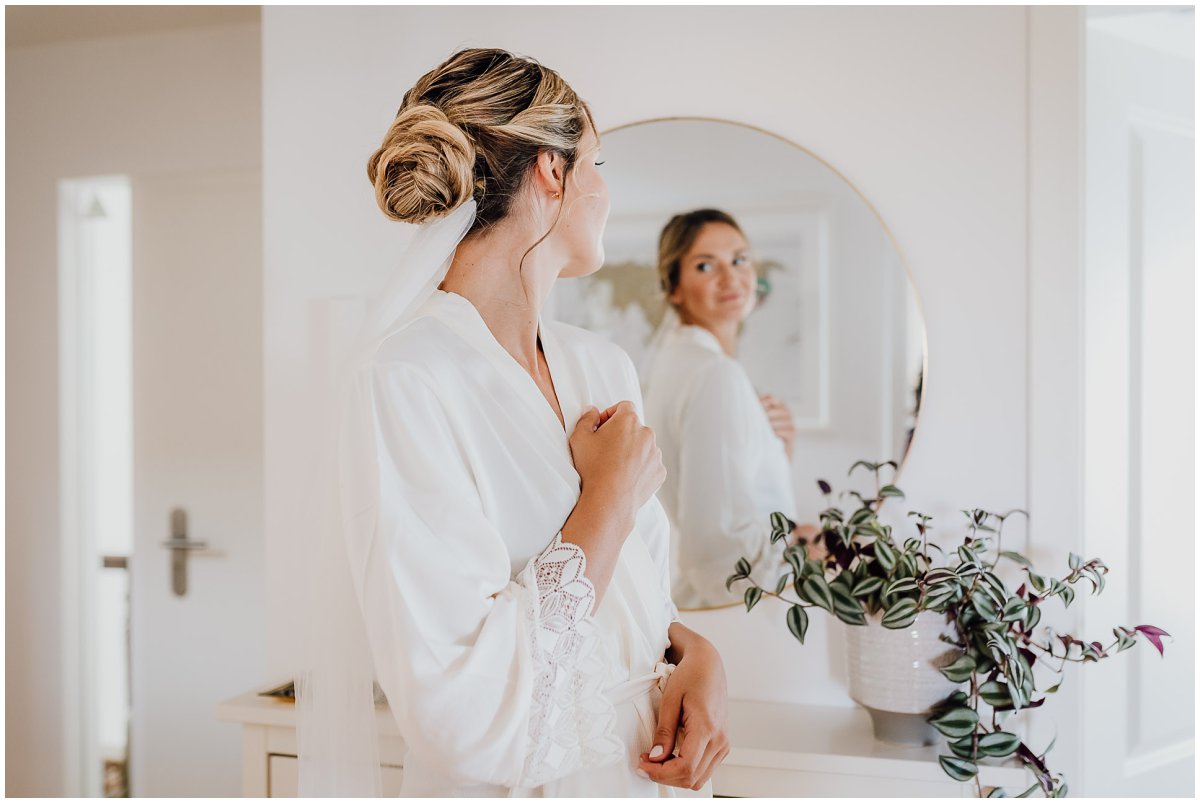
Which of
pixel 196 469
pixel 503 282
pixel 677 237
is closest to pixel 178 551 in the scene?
pixel 196 469

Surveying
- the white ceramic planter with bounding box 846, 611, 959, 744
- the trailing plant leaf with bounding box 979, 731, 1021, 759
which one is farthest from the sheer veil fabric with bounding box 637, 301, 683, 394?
the trailing plant leaf with bounding box 979, 731, 1021, 759

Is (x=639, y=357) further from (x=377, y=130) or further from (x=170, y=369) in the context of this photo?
(x=170, y=369)

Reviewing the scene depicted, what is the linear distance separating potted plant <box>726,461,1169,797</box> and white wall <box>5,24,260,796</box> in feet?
7.13

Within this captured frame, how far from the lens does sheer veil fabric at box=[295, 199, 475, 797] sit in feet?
3.32

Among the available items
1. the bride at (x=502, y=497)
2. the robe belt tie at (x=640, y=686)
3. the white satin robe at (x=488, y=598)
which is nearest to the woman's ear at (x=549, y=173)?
the bride at (x=502, y=497)

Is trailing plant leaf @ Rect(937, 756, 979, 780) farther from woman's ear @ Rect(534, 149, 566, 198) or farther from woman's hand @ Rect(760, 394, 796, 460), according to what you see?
woman's ear @ Rect(534, 149, 566, 198)

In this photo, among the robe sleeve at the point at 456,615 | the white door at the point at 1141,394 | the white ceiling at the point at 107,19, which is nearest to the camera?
the robe sleeve at the point at 456,615

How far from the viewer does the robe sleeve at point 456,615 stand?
35.4 inches

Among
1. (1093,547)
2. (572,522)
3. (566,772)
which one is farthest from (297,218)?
(1093,547)

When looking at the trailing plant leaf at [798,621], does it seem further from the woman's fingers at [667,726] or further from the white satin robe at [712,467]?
the woman's fingers at [667,726]

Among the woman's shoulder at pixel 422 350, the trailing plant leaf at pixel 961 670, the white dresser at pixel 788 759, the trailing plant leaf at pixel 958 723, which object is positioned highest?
the woman's shoulder at pixel 422 350

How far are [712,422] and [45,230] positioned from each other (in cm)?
225

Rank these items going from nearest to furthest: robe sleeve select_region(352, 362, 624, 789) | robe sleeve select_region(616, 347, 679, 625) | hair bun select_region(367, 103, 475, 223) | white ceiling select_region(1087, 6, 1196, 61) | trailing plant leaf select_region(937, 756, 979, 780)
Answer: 1. robe sleeve select_region(352, 362, 624, 789)
2. hair bun select_region(367, 103, 475, 223)
3. robe sleeve select_region(616, 347, 679, 625)
4. trailing plant leaf select_region(937, 756, 979, 780)
5. white ceiling select_region(1087, 6, 1196, 61)

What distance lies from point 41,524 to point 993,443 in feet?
8.83
